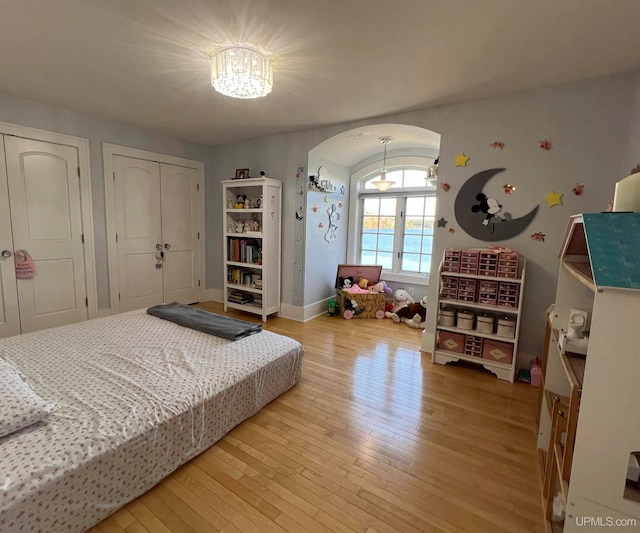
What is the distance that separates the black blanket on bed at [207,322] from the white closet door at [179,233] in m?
1.64

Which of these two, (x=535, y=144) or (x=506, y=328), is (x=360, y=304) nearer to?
(x=506, y=328)

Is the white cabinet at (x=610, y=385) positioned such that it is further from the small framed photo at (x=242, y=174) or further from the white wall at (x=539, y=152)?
the small framed photo at (x=242, y=174)

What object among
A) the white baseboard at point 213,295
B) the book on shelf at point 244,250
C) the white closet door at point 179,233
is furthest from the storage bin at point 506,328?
the white closet door at point 179,233

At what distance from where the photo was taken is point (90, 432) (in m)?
1.29

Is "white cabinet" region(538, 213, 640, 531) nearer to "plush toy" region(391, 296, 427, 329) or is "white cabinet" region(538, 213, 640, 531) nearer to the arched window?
"plush toy" region(391, 296, 427, 329)

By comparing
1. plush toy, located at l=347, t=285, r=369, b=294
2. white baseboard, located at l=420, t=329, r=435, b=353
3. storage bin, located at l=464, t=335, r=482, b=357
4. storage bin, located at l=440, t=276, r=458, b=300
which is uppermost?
storage bin, located at l=440, t=276, r=458, b=300

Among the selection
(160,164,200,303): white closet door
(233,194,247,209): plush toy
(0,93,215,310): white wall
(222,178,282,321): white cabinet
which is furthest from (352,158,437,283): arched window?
(0,93,215,310): white wall

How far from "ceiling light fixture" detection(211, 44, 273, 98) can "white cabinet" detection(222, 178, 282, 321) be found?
1707 mm

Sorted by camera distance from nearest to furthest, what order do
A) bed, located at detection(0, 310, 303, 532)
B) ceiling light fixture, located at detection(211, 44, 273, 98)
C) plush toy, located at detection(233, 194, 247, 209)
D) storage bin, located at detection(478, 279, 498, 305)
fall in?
bed, located at detection(0, 310, 303, 532) → ceiling light fixture, located at detection(211, 44, 273, 98) → storage bin, located at detection(478, 279, 498, 305) → plush toy, located at detection(233, 194, 247, 209)

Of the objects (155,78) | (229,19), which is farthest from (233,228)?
(229,19)

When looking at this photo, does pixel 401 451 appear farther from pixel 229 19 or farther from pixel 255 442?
pixel 229 19

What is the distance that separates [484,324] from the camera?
106 inches

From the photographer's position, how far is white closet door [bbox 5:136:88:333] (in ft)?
9.84

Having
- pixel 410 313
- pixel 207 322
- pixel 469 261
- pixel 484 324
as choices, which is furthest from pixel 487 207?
pixel 207 322
